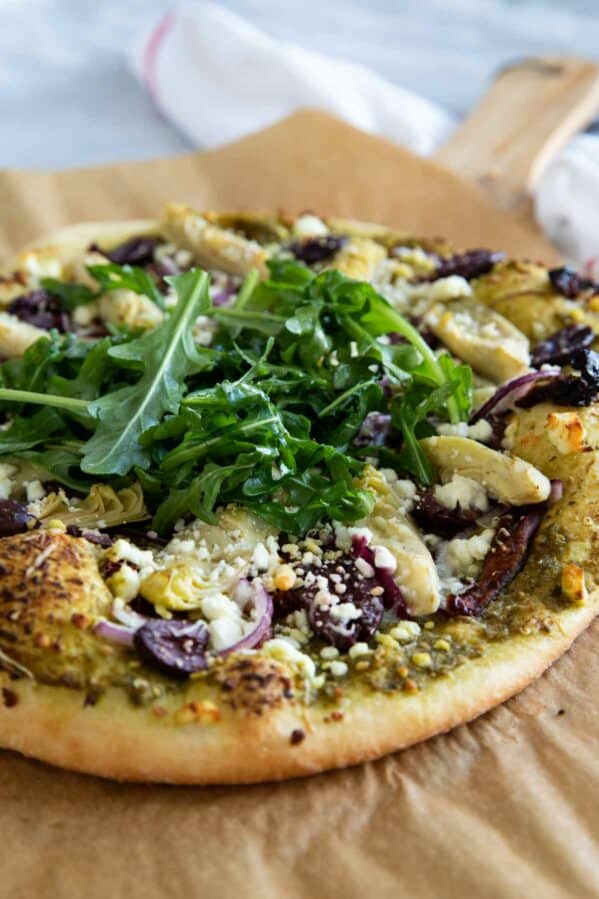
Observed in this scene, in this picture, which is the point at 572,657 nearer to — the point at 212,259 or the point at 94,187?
the point at 212,259

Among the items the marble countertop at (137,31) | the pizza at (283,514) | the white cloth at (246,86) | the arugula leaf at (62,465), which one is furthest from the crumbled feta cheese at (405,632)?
the marble countertop at (137,31)

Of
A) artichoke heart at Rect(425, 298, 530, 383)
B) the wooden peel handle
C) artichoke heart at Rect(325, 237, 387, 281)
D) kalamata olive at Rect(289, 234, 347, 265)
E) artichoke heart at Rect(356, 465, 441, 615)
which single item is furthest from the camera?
the wooden peel handle

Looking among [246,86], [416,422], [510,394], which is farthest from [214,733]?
[246,86]

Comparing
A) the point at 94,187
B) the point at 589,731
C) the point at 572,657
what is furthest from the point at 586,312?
the point at 94,187

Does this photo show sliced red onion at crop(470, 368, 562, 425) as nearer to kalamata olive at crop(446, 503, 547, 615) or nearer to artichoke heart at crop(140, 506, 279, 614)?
kalamata olive at crop(446, 503, 547, 615)

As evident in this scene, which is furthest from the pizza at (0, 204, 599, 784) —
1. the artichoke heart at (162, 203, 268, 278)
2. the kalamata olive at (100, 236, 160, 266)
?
the kalamata olive at (100, 236, 160, 266)

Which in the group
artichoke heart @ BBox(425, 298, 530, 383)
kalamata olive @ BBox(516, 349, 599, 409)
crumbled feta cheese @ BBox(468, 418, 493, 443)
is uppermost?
kalamata olive @ BBox(516, 349, 599, 409)
